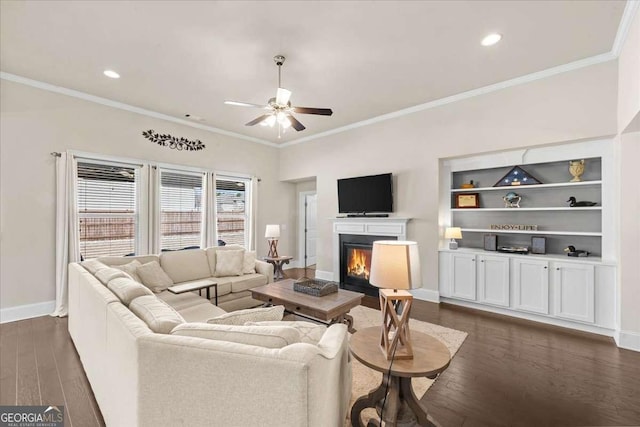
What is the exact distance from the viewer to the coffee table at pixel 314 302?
9.46 feet

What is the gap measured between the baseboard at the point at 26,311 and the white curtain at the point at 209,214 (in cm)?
234

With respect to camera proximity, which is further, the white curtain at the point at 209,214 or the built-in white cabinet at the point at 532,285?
the white curtain at the point at 209,214

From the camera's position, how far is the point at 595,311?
132 inches

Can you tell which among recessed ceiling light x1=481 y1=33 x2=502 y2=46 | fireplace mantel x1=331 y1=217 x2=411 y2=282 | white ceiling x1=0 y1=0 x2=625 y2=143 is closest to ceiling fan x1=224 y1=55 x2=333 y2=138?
white ceiling x1=0 y1=0 x2=625 y2=143

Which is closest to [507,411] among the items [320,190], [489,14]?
[489,14]

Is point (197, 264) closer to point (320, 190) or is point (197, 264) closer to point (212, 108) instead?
point (212, 108)

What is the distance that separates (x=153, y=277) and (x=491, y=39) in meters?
4.80

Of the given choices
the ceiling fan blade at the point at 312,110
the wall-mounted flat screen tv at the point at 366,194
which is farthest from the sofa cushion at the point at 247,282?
the ceiling fan blade at the point at 312,110

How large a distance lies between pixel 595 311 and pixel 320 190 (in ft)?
15.6

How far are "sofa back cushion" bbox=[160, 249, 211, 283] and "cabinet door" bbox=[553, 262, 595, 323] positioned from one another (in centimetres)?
484

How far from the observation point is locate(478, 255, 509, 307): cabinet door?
157 inches

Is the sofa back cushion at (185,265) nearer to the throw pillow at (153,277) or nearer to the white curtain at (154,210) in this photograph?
the throw pillow at (153,277)

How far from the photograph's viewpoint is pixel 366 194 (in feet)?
17.7

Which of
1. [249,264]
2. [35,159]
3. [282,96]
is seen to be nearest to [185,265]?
[249,264]
